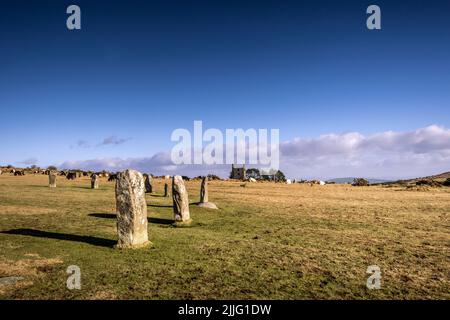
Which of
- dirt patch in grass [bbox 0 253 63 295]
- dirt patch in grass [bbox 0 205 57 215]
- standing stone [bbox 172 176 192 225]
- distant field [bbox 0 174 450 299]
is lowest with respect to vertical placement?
distant field [bbox 0 174 450 299]

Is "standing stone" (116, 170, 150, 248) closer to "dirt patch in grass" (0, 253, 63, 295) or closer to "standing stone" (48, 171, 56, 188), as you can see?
"dirt patch in grass" (0, 253, 63, 295)

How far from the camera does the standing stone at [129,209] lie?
12.9 meters

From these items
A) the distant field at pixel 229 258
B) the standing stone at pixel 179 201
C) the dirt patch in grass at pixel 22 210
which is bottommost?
the distant field at pixel 229 258

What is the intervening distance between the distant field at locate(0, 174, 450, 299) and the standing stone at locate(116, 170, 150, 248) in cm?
54

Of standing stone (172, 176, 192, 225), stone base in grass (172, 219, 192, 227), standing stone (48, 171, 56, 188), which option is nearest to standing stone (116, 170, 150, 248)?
stone base in grass (172, 219, 192, 227)

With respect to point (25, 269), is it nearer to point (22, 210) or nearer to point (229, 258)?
point (229, 258)

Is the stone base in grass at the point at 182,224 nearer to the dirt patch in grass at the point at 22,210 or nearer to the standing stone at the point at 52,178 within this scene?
the dirt patch in grass at the point at 22,210

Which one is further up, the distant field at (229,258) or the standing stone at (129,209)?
the standing stone at (129,209)

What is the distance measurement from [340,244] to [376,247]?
133 centimetres

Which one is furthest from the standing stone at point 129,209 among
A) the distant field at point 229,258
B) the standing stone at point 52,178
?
the standing stone at point 52,178

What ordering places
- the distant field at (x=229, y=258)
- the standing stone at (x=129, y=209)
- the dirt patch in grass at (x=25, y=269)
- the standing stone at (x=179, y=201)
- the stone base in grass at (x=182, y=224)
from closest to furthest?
Answer: the distant field at (x=229, y=258) → the dirt patch in grass at (x=25, y=269) → the standing stone at (x=129, y=209) → the stone base in grass at (x=182, y=224) → the standing stone at (x=179, y=201)

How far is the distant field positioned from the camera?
8891mm

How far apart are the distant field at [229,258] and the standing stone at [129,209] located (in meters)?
0.54
